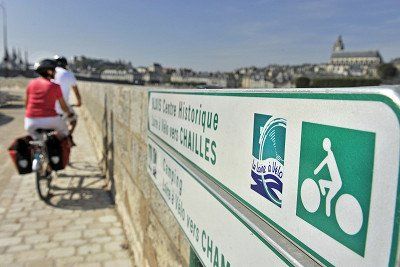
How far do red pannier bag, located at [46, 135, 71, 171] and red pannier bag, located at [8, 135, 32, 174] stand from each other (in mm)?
337

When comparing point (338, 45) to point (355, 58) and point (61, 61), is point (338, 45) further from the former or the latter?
point (61, 61)

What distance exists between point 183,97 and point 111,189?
4598mm

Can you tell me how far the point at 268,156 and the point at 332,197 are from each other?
0.31 metres

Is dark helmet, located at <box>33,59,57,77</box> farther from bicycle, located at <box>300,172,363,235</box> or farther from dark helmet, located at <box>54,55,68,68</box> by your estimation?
bicycle, located at <box>300,172,363,235</box>

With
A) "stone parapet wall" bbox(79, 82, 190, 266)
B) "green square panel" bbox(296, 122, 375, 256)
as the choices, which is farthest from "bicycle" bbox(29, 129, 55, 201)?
"green square panel" bbox(296, 122, 375, 256)

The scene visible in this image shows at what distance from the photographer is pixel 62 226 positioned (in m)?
5.09

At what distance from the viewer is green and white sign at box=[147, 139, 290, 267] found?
1.20 m

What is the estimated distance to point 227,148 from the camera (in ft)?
4.86

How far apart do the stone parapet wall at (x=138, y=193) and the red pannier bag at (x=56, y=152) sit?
799 mm

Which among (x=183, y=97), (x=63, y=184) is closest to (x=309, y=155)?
(x=183, y=97)

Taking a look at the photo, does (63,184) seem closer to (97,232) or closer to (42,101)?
(42,101)

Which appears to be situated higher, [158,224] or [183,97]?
[183,97]

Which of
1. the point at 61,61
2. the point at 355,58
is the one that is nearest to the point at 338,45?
the point at 355,58

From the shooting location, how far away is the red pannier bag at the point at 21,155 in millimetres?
5766
